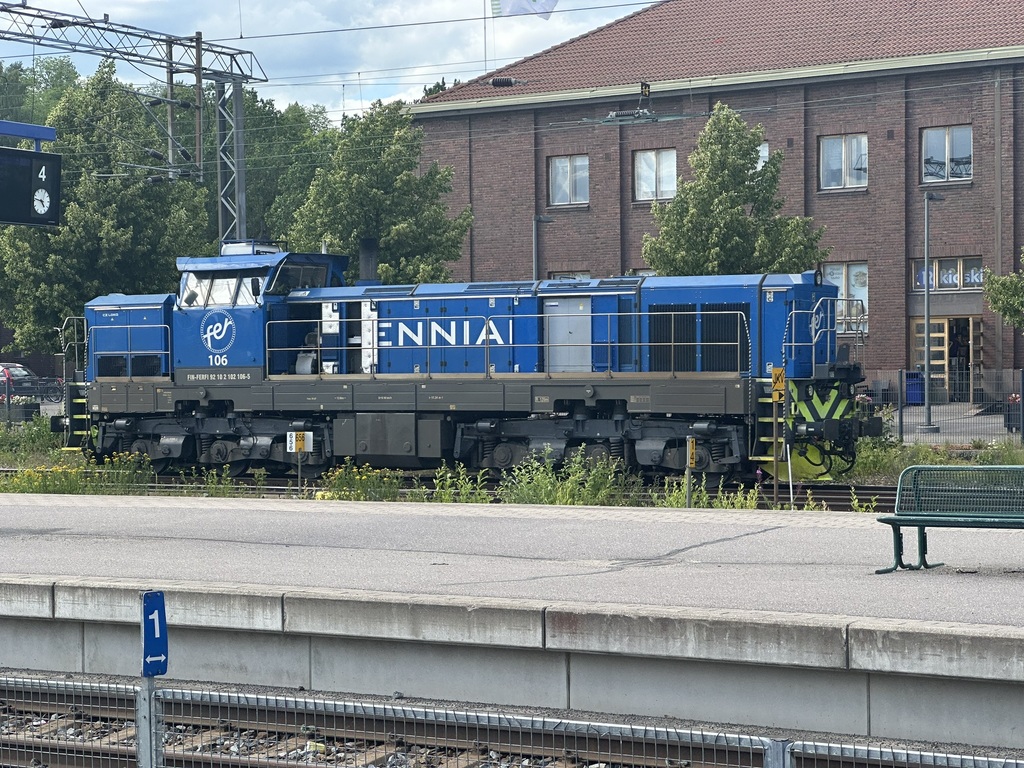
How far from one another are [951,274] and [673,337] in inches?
859

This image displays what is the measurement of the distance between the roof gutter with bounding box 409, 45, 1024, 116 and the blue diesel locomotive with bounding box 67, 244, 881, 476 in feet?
66.2

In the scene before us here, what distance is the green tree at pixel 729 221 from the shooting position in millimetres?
32812

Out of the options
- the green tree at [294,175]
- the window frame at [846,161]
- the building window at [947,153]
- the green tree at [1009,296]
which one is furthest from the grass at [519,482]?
the green tree at [294,175]

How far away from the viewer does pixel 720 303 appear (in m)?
20.5

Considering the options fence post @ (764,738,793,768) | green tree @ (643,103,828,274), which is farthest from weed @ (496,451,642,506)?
green tree @ (643,103,828,274)

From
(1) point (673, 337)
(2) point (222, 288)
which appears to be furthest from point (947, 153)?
(2) point (222, 288)

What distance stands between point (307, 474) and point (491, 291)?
4.89 meters

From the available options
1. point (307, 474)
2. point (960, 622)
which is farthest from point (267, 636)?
point (307, 474)

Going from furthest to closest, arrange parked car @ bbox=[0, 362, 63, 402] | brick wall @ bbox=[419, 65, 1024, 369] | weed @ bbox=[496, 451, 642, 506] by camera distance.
Answer: parked car @ bbox=[0, 362, 63, 402], brick wall @ bbox=[419, 65, 1024, 369], weed @ bbox=[496, 451, 642, 506]

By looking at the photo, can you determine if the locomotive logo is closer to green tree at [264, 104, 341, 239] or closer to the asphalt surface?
the asphalt surface

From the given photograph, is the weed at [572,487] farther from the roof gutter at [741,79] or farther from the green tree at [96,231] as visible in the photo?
the roof gutter at [741,79]

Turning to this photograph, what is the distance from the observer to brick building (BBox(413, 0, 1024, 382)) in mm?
38719

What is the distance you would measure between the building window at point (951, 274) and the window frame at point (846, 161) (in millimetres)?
3131

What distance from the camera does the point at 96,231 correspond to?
108ft
